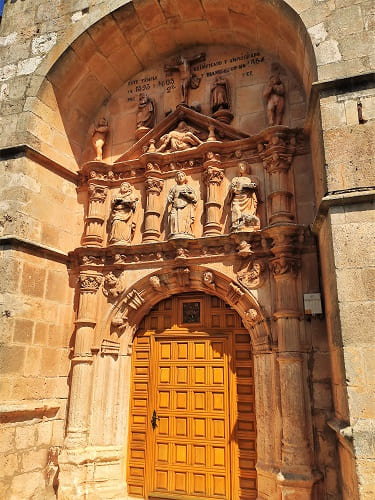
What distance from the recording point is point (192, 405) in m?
5.21

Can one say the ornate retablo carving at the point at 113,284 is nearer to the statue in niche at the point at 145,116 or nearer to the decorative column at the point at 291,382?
the decorative column at the point at 291,382

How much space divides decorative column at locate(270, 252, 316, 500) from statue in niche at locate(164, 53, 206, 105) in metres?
2.87

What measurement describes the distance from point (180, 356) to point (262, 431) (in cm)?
136

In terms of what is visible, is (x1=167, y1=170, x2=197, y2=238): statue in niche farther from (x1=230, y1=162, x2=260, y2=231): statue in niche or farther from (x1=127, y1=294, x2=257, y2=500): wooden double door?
(x1=127, y1=294, x2=257, y2=500): wooden double door

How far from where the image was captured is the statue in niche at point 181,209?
18.2 ft

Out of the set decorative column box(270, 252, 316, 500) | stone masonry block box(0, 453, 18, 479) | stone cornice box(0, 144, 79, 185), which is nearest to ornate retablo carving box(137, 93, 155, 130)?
stone cornice box(0, 144, 79, 185)

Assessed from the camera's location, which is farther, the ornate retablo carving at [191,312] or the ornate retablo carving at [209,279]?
the ornate retablo carving at [191,312]

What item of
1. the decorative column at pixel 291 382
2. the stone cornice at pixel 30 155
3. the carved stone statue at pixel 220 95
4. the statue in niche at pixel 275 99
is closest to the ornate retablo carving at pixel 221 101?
the carved stone statue at pixel 220 95

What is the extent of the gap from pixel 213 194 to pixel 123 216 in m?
1.35

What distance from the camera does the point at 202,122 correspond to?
238 inches

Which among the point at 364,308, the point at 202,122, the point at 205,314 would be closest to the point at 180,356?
the point at 205,314

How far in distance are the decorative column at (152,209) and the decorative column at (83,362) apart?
932 mm

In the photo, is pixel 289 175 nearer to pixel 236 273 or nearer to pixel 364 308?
pixel 236 273

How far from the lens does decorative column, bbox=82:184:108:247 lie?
6.01 m
